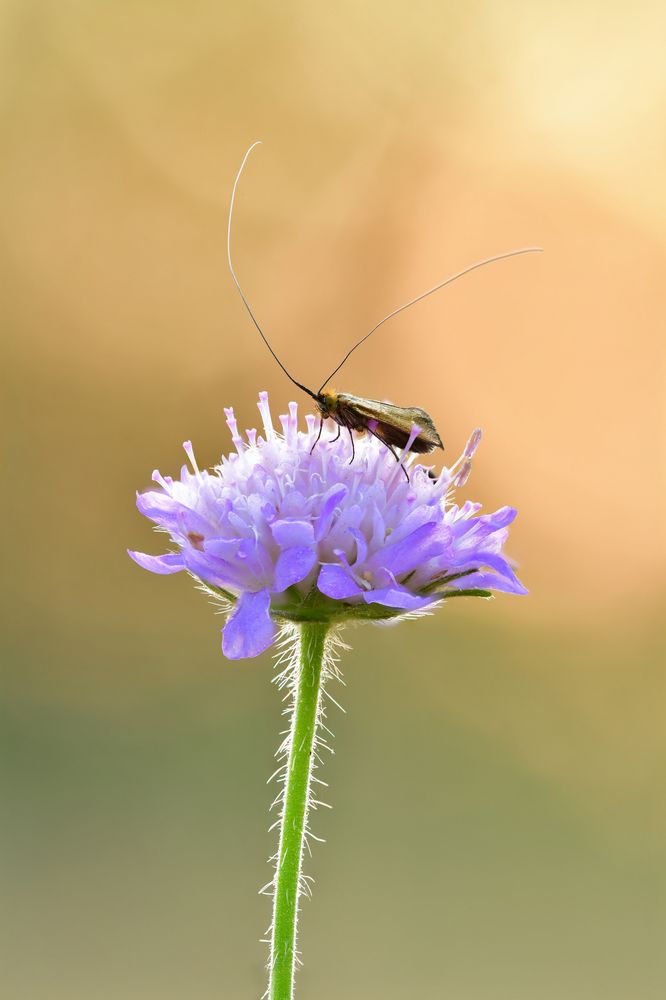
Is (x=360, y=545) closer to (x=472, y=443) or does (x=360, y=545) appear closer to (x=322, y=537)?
(x=322, y=537)

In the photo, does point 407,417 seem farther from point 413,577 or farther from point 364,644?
point 364,644

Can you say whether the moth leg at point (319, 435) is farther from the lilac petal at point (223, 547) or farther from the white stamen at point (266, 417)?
the lilac petal at point (223, 547)

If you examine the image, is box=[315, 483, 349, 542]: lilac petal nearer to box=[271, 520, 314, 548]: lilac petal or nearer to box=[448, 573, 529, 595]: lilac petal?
box=[271, 520, 314, 548]: lilac petal

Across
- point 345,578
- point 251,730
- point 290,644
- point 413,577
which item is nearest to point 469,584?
point 413,577

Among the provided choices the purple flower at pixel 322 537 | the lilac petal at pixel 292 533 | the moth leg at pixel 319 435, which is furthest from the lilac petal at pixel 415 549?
the moth leg at pixel 319 435

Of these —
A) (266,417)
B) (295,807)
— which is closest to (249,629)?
(295,807)

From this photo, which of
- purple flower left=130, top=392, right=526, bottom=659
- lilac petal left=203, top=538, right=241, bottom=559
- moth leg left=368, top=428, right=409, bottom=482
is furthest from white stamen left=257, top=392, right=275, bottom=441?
lilac petal left=203, top=538, right=241, bottom=559

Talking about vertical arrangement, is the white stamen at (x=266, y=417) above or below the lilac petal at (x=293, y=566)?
above
